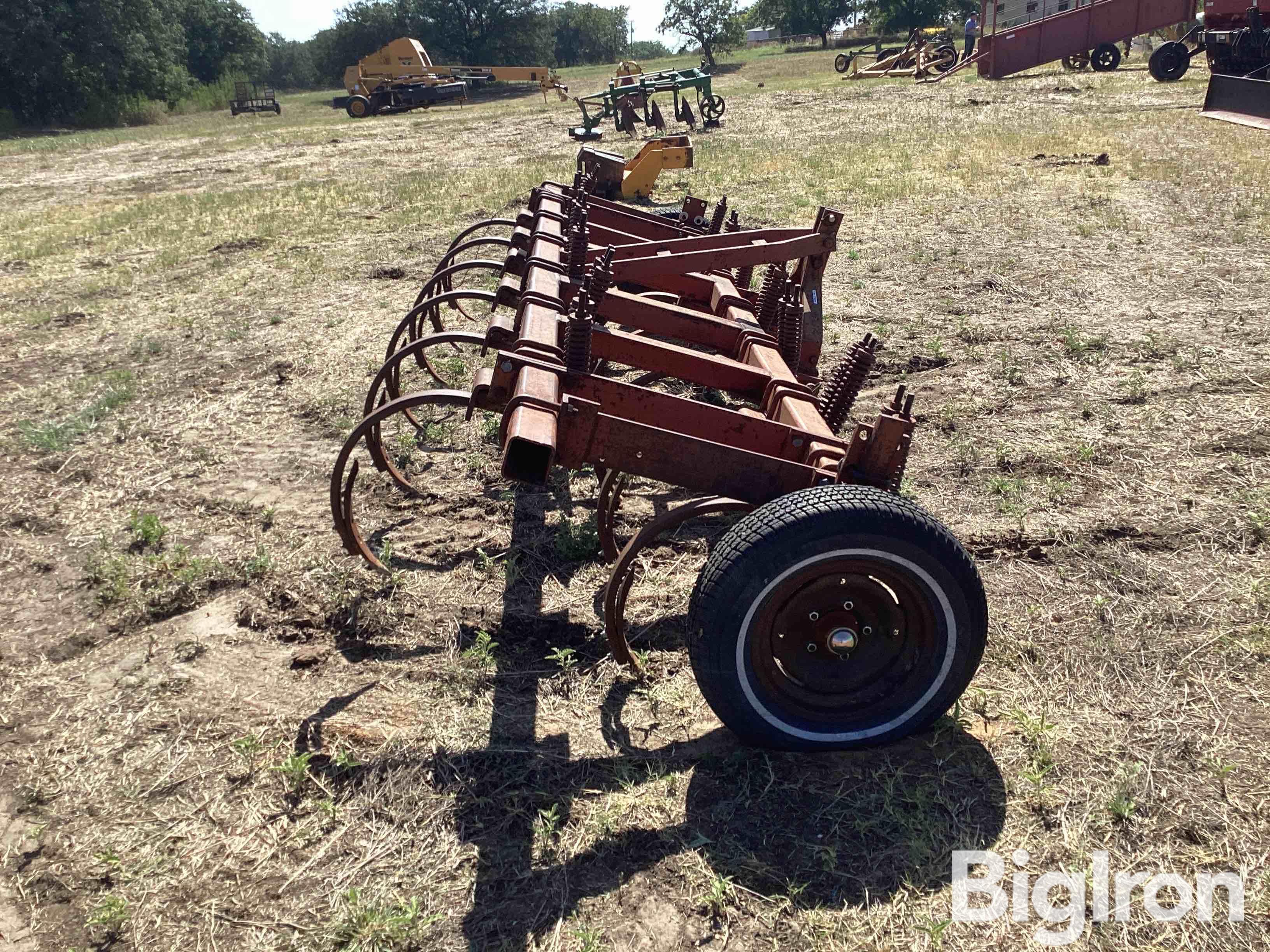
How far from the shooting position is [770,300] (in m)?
4.46

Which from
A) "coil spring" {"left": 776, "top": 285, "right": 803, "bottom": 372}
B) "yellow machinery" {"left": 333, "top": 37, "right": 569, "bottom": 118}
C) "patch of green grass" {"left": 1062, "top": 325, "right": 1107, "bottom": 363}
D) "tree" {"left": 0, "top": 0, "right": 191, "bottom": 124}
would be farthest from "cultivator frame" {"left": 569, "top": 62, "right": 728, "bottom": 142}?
"tree" {"left": 0, "top": 0, "right": 191, "bottom": 124}

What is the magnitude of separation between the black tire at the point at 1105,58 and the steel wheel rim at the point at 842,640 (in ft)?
90.5

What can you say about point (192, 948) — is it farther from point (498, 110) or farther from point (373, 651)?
point (498, 110)

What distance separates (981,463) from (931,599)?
2240mm

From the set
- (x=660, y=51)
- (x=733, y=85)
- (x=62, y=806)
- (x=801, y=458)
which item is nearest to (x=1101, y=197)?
(x=801, y=458)

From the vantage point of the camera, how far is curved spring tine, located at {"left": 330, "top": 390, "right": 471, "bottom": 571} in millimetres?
3158

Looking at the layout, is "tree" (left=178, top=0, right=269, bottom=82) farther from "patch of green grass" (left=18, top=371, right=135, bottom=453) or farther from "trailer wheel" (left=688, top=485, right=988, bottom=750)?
"trailer wheel" (left=688, top=485, right=988, bottom=750)

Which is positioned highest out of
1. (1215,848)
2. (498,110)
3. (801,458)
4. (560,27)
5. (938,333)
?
(560,27)

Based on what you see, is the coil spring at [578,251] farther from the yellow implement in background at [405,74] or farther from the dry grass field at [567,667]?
the yellow implement in background at [405,74]

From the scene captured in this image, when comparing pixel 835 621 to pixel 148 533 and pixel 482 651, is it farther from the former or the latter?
pixel 148 533

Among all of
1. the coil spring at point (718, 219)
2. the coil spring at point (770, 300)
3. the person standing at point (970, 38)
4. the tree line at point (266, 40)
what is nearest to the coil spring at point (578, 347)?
the coil spring at point (770, 300)

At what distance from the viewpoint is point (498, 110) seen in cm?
2927

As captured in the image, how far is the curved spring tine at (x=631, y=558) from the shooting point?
8.59 ft

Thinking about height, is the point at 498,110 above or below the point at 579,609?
above
